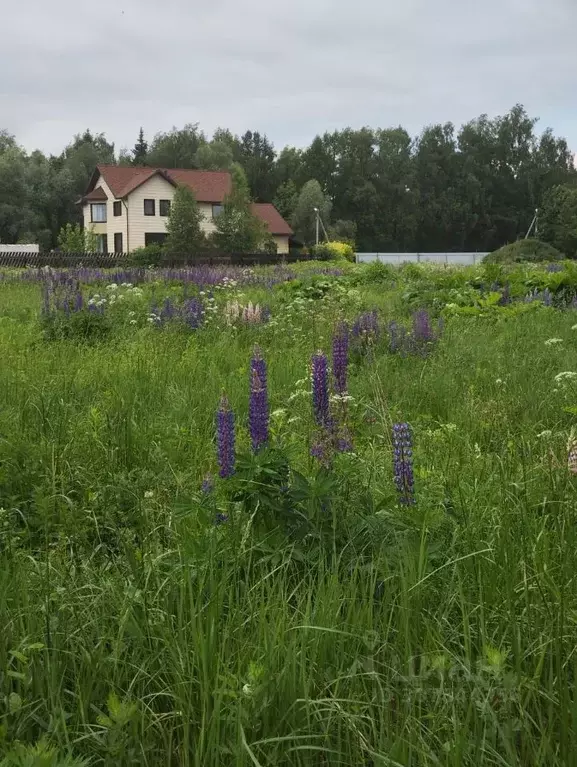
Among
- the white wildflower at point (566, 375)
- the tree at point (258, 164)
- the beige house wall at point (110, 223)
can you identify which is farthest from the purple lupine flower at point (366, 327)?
the tree at point (258, 164)

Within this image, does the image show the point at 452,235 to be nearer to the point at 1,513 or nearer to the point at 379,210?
the point at 379,210

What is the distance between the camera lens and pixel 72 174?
69.2m

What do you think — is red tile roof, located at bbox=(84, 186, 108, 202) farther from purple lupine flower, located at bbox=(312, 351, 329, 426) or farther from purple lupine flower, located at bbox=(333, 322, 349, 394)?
purple lupine flower, located at bbox=(312, 351, 329, 426)

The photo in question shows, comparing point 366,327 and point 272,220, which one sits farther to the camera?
point 272,220

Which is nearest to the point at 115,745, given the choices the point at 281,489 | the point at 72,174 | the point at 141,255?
the point at 281,489

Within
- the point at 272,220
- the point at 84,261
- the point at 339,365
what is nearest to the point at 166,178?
the point at 272,220

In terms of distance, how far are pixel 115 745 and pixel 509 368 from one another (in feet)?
15.9

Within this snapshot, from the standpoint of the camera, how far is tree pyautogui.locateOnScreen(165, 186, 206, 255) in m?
41.2

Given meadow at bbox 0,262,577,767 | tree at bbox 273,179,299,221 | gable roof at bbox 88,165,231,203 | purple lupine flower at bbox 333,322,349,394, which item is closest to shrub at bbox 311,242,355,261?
gable roof at bbox 88,165,231,203

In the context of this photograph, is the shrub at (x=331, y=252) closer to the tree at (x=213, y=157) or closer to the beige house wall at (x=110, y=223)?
the beige house wall at (x=110, y=223)

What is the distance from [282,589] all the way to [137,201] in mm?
54457

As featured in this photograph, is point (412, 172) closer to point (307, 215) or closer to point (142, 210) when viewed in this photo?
point (307, 215)

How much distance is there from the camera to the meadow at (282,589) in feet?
5.44

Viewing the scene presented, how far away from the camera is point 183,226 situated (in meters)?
41.3
